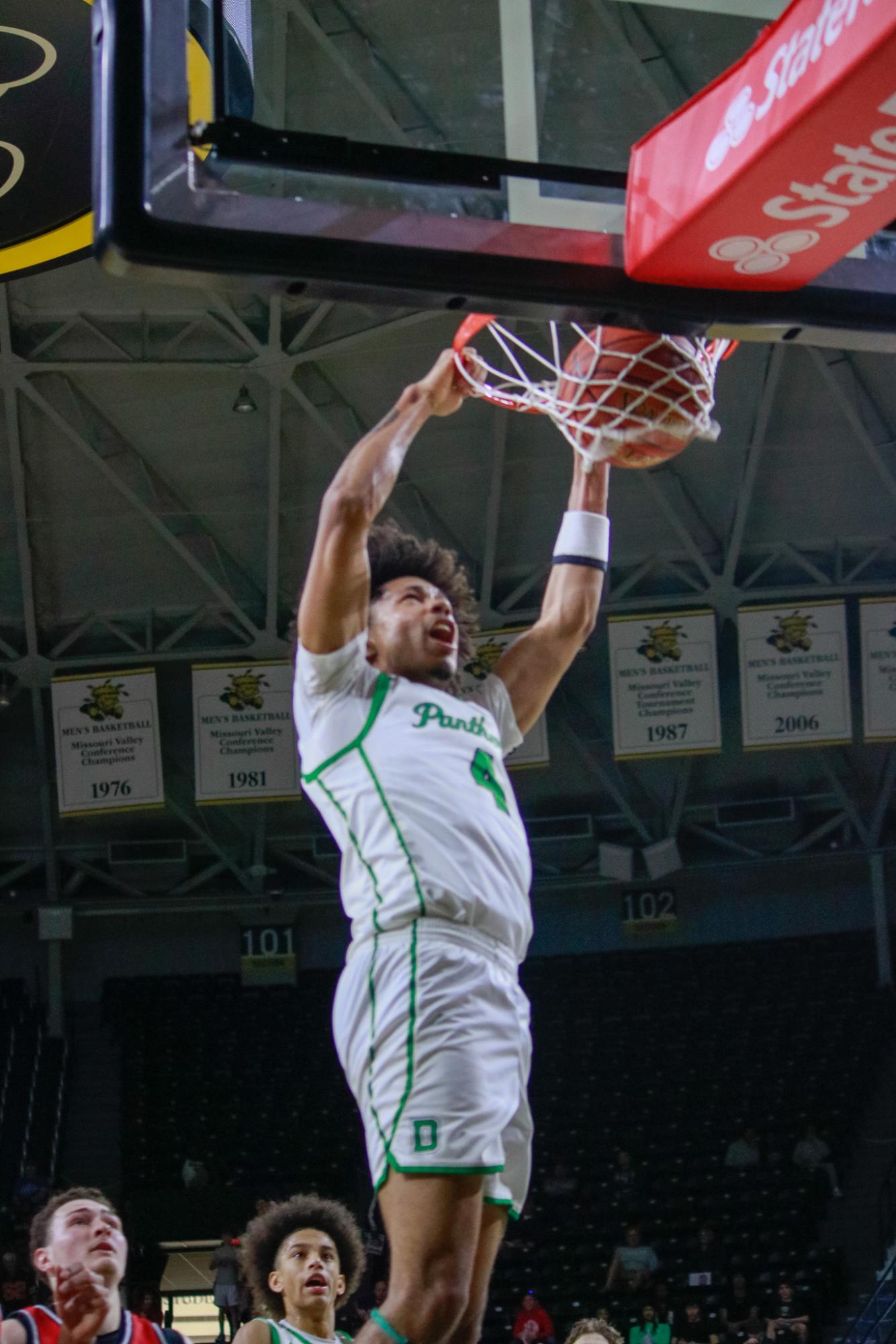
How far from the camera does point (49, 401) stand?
15.5 metres

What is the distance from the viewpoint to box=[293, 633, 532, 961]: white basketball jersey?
330 centimetres

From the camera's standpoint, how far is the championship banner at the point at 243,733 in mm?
17062

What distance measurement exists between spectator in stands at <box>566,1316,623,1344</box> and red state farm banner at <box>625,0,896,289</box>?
342cm

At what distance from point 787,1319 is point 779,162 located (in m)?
11.5

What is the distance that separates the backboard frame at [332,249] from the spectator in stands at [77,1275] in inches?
88.5

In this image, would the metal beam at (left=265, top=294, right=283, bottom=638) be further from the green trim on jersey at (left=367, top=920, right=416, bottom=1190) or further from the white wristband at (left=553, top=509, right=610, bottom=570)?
the green trim on jersey at (left=367, top=920, right=416, bottom=1190)

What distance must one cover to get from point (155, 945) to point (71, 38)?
56.5 ft

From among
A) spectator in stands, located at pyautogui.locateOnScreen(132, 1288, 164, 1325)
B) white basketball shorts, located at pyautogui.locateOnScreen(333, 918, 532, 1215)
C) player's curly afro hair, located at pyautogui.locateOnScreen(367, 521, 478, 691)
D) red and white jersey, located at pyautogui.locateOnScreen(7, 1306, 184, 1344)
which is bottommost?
spectator in stands, located at pyautogui.locateOnScreen(132, 1288, 164, 1325)

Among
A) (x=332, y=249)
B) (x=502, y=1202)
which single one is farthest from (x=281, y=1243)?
(x=332, y=249)

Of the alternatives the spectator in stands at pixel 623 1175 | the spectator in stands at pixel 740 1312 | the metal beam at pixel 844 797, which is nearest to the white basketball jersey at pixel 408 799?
the spectator in stands at pixel 740 1312

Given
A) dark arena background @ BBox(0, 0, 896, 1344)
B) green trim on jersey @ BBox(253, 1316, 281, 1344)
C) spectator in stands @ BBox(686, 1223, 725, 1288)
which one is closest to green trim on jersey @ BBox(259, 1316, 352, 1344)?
green trim on jersey @ BBox(253, 1316, 281, 1344)

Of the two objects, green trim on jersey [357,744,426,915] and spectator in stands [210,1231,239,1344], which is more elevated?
green trim on jersey [357,744,426,915]

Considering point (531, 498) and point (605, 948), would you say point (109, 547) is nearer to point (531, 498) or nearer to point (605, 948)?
point (531, 498)

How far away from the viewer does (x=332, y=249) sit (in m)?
3.24
